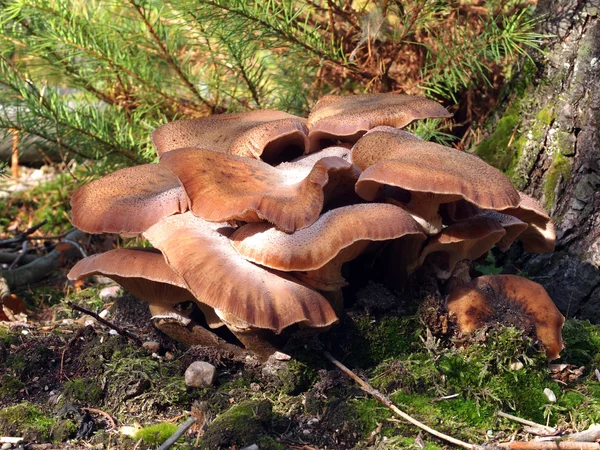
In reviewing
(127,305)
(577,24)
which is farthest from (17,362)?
(577,24)

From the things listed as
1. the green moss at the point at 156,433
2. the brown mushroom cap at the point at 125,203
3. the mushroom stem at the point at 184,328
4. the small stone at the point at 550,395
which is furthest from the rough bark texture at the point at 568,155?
the green moss at the point at 156,433

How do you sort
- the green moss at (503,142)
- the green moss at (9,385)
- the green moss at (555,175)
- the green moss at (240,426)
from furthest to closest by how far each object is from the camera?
the green moss at (503,142), the green moss at (555,175), the green moss at (9,385), the green moss at (240,426)

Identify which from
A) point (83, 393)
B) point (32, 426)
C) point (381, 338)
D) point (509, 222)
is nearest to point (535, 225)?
point (509, 222)

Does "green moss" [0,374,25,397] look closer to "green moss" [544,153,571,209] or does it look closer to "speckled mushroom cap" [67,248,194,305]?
"speckled mushroom cap" [67,248,194,305]

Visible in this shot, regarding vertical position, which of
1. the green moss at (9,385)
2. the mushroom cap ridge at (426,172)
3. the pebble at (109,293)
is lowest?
the pebble at (109,293)

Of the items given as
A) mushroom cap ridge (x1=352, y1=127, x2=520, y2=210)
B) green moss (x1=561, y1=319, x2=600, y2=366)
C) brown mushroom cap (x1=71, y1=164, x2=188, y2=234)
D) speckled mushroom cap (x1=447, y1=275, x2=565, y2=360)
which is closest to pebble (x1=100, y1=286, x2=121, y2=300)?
brown mushroom cap (x1=71, y1=164, x2=188, y2=234)

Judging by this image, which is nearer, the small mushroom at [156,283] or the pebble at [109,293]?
the small mushroom at [156,283]

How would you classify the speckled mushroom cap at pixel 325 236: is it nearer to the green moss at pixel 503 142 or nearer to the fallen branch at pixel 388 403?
the fallen branch at pixel 388 403
